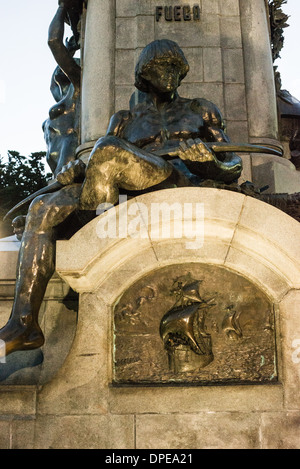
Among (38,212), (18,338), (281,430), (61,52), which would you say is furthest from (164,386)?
(61,52)

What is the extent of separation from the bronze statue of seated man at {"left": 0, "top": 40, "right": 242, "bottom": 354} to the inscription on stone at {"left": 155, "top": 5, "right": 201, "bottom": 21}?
2.38 m

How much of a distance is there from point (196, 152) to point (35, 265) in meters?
1.80

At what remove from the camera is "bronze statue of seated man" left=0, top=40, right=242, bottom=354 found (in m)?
5.35

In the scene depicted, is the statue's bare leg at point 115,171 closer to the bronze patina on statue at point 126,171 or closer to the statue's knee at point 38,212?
the bronze patina on statue at point 126,171

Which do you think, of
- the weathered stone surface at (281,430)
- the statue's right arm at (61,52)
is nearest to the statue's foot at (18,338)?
the weathered stone surface at (281,430)

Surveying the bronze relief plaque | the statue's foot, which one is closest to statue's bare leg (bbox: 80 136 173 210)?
the bronze relief plaque

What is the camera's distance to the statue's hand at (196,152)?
19.1ft

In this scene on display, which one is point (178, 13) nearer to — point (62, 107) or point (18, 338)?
point (62, 107)

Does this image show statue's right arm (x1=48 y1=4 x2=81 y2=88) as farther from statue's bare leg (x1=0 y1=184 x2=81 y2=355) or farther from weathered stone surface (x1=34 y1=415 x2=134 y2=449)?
weathered stone surface (x1=34 y1=415 x2=134 y2=449)

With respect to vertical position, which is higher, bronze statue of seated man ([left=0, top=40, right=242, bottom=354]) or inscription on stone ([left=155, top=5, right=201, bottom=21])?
inscription on stone ([left=155, top=5, right=201, bottom=21])

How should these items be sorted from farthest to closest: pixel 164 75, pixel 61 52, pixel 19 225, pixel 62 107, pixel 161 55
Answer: pixel 62 107 < pixel 61 52 < pixel 164 75 < pixel 161 55 < pixel 19 225

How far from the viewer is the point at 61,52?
10.0 m
